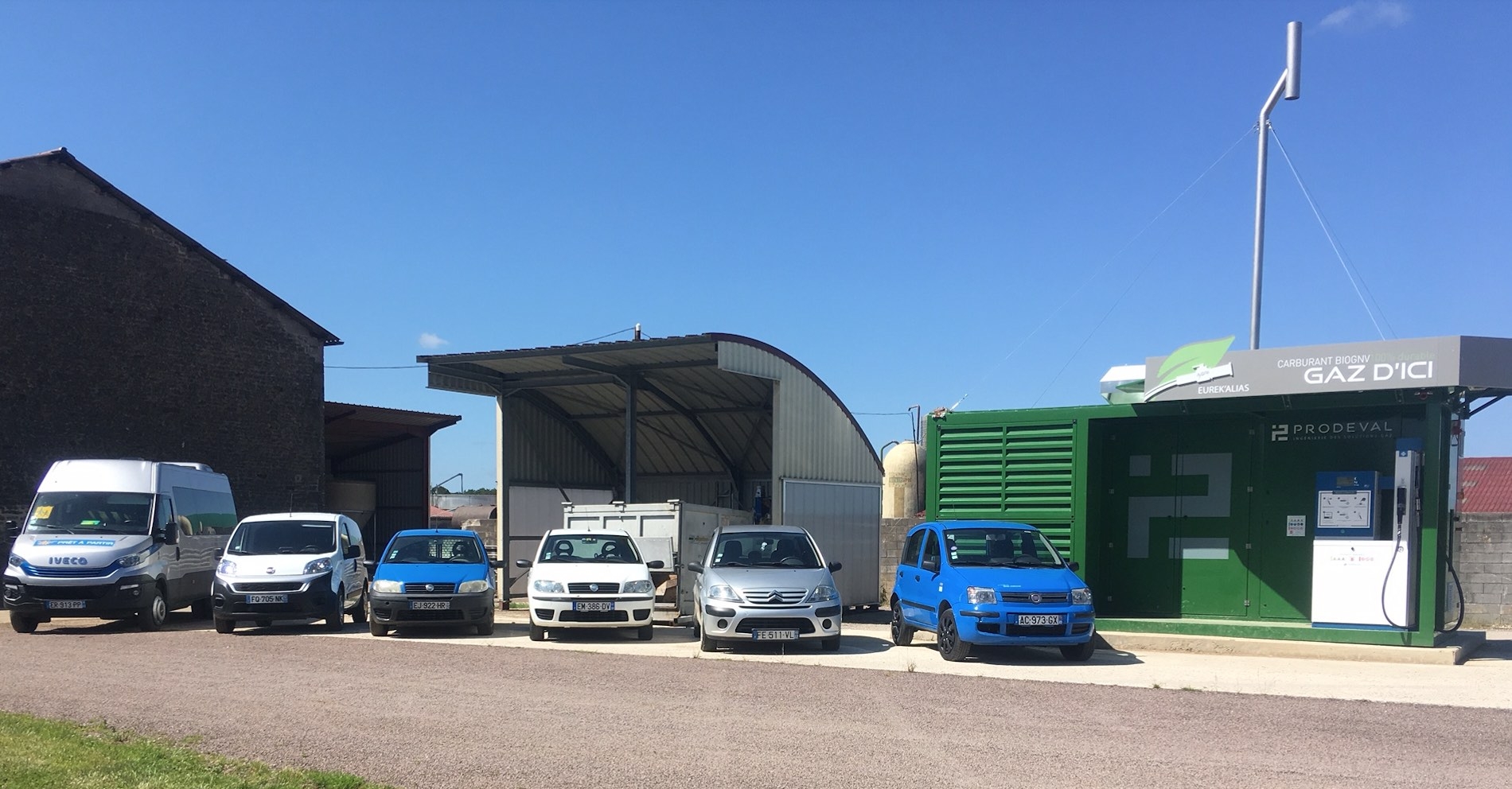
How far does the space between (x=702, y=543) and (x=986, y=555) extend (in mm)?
5771

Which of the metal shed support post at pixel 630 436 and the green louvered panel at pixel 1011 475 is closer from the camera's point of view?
the green louvered panel at pixel 1011 475

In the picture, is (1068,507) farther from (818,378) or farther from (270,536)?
(270,536)

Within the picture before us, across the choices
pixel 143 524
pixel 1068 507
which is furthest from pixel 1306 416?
pixel 143 524

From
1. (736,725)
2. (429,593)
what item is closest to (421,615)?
(429,593)

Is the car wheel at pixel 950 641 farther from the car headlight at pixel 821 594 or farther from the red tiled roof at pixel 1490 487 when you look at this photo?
the red tiled roof at pixel 1490 487

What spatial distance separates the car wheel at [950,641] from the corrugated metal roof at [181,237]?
1904cm

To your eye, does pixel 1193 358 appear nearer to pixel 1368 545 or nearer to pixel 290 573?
pixel 1368 545

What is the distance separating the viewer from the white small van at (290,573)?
→ 1512 centimetres

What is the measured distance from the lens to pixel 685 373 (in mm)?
21469

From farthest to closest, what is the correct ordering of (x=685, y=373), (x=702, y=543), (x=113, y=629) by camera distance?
1. (x=685, y=373)
2. (x=702, y=543)
3. (x=113, y=629)

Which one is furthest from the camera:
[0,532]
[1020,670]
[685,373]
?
[685,373]

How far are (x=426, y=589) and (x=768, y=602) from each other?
4.81 meters

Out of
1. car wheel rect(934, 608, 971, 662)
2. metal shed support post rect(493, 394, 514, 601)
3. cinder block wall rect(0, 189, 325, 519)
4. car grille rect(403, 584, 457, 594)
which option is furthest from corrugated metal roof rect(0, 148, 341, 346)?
car wheel rect(934, 608, 971, 662)

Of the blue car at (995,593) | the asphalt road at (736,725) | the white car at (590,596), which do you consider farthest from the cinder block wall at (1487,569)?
the white car at (590,596)
